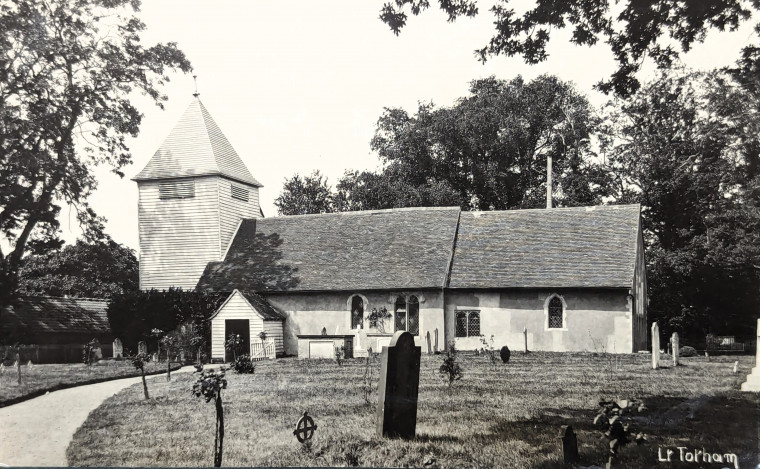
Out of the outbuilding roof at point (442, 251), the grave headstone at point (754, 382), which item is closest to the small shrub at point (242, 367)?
the grave headstone at point (754, 382)

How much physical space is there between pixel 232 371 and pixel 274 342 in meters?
8.49

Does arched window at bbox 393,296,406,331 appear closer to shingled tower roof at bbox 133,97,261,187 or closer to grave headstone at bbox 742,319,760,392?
shingled tower roof at bbox 133,97,261,187

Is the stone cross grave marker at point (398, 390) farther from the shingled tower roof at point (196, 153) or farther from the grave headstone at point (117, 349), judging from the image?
the grave headstone at point (117, 349)

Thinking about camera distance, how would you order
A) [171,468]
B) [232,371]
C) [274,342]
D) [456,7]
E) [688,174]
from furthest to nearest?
1. [274,342]
2. [232,371]
3. [688,174]
4. [456,7]
5. [171,468]

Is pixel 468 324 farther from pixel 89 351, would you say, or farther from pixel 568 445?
pixel 568 445

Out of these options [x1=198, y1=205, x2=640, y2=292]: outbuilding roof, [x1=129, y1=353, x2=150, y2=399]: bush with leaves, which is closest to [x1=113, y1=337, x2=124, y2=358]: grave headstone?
[x1=129, y1=353, x2=150, y2=399]: bush with leaves

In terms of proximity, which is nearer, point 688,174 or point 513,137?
point 688,174

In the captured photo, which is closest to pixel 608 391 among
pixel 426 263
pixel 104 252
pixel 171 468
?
pixel 171 468

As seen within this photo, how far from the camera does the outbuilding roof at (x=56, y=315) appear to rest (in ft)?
33.9

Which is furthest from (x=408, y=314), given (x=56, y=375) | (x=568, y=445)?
(x=568, y=445)

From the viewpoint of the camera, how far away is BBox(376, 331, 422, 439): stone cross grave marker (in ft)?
26.1

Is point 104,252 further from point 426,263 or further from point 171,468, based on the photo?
point 426,263

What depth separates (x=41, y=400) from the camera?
971cm

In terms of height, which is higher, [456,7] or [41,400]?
[456,7]
